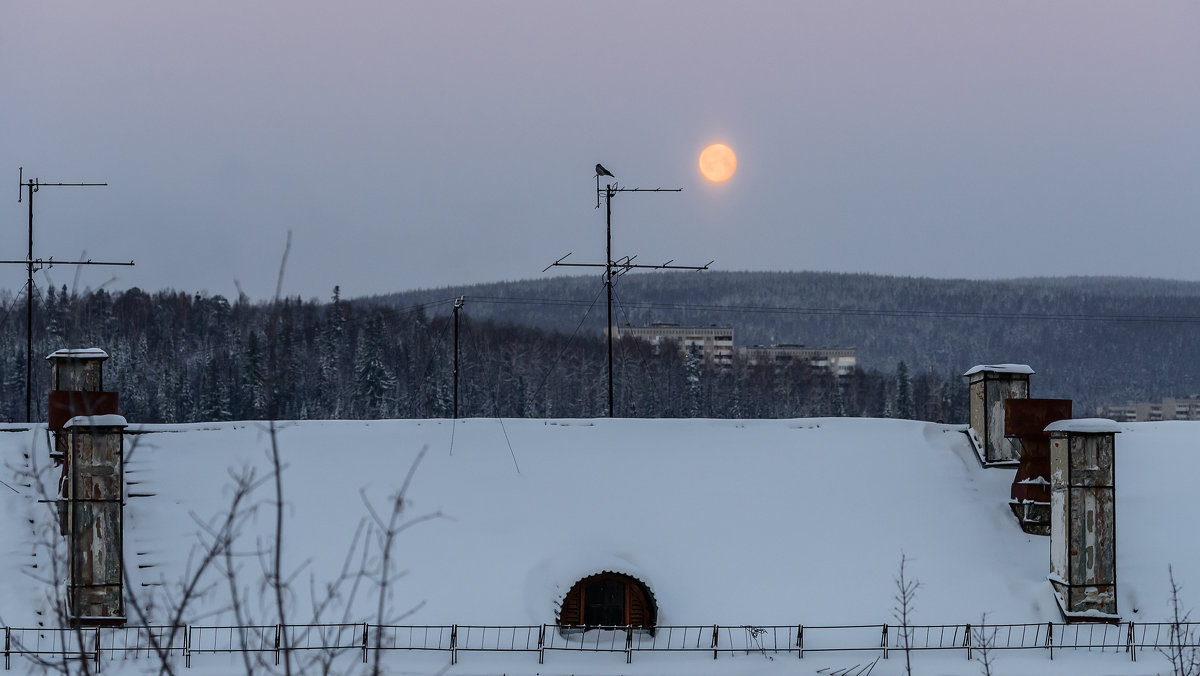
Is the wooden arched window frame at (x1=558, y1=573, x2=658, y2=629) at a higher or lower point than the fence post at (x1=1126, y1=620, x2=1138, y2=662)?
higher

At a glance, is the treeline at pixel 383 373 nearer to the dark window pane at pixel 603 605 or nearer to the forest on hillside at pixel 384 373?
the forest on hillside at pixel 384 373

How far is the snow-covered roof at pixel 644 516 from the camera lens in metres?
20.2

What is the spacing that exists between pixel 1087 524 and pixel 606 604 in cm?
787

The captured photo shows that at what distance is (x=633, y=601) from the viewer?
67.2 ft

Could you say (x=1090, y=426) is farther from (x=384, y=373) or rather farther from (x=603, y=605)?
(x=384, y=373)

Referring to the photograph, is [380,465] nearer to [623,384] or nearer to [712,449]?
[712,449]

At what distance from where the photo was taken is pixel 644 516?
22172 mm

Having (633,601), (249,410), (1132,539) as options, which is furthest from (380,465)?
(249,410)

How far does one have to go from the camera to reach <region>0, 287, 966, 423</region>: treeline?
282ft

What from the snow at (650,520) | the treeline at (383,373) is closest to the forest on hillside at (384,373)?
the treeline at (383,373)

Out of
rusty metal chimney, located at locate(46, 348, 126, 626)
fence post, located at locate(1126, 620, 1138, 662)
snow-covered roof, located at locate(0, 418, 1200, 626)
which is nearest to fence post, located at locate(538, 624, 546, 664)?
snow-covered roof, located at locate(0, 418, 1200, 626)

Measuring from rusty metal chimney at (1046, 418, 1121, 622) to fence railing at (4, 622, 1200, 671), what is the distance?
1.21ft

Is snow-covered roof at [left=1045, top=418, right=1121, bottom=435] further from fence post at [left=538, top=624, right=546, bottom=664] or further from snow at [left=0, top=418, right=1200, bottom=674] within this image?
fence post at [left=538, top=624, right=546, bottom=664]

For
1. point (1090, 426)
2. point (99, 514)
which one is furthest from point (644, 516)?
point (99, 514)
